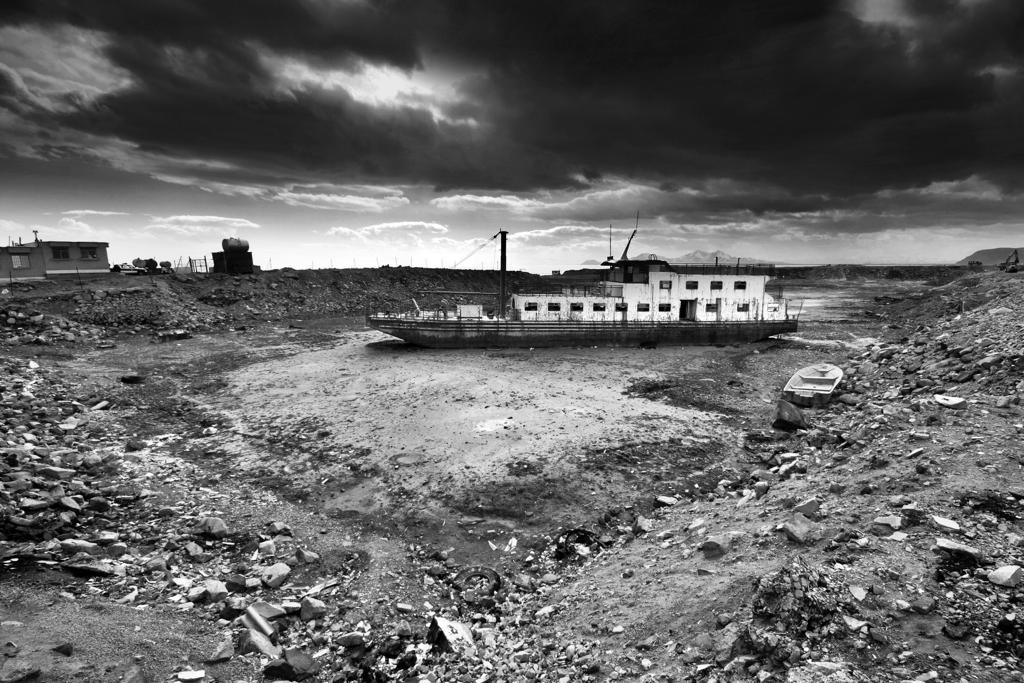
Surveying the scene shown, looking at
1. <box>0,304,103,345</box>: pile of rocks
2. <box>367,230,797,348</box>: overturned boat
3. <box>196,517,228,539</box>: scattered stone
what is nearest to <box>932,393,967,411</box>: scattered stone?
<box>196,517,228,539</box>: scattered stone

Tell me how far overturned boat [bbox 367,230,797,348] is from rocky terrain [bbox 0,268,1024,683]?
1458 cm

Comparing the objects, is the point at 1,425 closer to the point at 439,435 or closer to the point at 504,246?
the point at 439,435

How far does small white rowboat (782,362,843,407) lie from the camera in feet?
55.1

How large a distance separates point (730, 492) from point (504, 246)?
24.7 m

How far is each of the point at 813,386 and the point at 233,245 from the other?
49.9 meters

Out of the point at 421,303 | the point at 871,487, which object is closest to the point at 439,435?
the point at 871,487

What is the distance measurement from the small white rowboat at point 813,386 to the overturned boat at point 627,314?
534 inches

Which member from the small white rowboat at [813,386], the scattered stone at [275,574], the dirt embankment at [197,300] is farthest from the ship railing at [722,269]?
the scattered stone at [275,574]

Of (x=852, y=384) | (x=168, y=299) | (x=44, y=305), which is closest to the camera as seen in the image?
(x=852, y=384)

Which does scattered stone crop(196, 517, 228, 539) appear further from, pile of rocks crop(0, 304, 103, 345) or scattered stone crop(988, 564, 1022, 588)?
pile of rocks crop(0, 304, 103, 345)

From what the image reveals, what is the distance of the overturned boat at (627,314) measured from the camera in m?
30.0

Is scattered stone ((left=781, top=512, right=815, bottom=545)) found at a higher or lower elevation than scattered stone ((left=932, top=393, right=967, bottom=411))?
lower

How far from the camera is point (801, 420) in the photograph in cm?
1489

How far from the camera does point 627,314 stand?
33562mm
